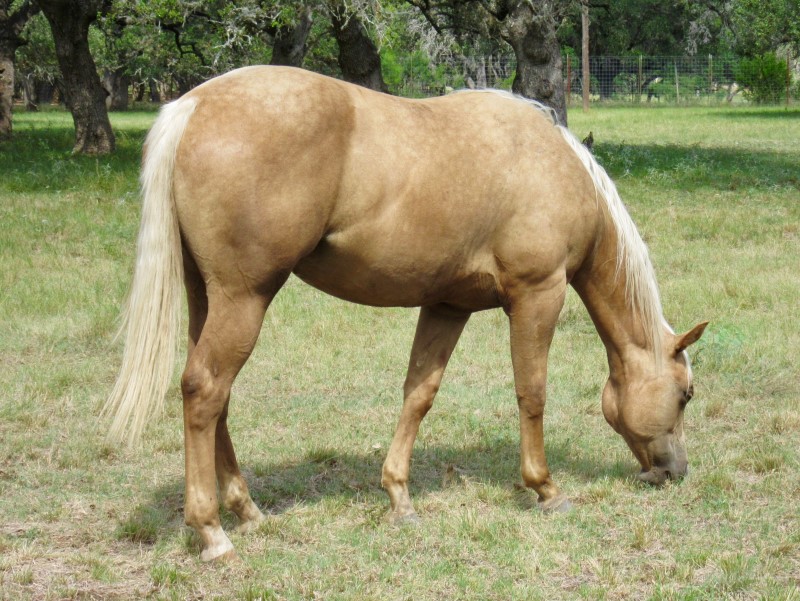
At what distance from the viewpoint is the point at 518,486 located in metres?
4.85

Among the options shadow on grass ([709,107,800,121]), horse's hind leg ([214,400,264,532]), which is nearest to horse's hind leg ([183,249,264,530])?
horse's hind leg ([214,400,264,532])

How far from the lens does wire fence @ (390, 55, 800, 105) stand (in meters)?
37.6

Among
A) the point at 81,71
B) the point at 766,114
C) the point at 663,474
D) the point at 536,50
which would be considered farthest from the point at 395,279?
the point at 766,114

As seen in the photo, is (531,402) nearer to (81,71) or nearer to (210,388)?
(210,388)

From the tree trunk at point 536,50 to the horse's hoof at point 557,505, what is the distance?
432 inches

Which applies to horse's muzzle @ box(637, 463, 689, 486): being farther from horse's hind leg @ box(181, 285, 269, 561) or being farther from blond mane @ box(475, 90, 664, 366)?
horse's hind leg @ box(181, 285, 269, 561)

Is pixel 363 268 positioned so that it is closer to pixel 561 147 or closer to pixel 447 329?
pixel 447 329

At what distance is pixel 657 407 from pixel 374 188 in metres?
1.86

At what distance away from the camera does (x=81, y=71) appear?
1697 cm

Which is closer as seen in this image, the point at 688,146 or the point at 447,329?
the point at 447,329

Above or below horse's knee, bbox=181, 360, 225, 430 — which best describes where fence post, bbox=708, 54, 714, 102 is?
above

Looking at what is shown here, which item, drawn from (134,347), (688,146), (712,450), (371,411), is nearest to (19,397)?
(371,411)

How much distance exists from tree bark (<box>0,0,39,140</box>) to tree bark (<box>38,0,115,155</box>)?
4.83m

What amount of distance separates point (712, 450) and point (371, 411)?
6.78 feet
